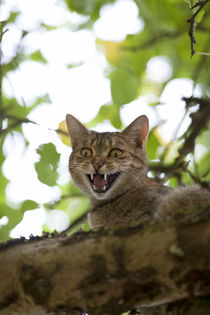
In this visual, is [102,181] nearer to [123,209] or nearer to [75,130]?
[123,209]

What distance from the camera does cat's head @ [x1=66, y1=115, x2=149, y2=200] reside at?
4777 millimetres

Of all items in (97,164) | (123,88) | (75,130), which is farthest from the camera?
(75,130)

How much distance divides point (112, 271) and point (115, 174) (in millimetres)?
2696

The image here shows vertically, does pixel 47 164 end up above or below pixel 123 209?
above

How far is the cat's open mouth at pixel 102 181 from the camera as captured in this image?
186 inches

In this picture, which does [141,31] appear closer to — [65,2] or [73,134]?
[65,2]

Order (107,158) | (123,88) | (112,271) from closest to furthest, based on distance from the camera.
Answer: (112,271), (123,88), (107,158)

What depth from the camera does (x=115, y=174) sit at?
15.9ft

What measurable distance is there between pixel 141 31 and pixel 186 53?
1.00 meters

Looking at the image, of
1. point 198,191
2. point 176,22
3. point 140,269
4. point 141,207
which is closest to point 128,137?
point 141,207

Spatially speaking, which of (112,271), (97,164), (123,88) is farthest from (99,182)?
(112,271)

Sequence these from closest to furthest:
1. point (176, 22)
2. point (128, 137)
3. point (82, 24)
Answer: point (176, 22) < point (128, 137) < point (82, 24)

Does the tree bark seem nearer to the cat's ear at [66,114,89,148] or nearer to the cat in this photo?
the cat

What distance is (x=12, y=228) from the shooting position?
3.52 m
